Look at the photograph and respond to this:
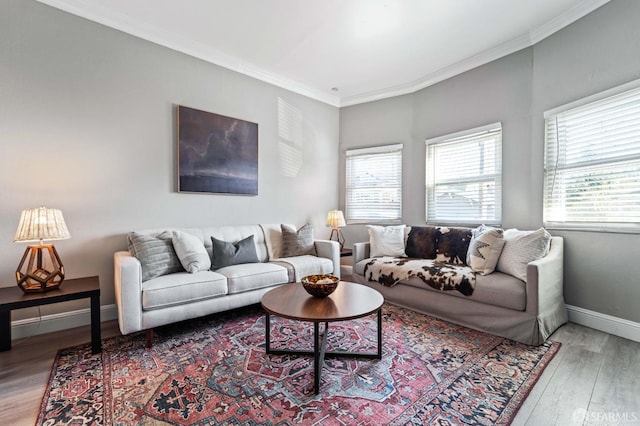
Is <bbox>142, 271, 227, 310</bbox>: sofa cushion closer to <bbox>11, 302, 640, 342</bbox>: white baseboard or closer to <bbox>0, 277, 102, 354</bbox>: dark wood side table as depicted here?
<bbox>0, 277, 102, 354</bbox>: dark wood side table

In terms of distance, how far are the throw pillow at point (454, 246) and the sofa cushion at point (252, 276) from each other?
1779mm

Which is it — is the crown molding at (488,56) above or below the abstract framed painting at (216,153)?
above

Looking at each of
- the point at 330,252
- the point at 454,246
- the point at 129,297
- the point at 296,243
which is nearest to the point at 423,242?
the point at 454,246

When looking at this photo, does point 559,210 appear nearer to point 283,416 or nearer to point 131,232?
point 283,416

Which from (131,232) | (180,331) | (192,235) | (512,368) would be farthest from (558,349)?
(131,232)

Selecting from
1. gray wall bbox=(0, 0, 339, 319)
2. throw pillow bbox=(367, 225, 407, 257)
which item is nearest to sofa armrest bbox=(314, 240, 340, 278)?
throw pillow bbox=(367, 225, 407, 257)

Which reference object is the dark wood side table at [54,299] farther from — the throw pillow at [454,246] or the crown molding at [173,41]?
the throw pillow at [454,246]

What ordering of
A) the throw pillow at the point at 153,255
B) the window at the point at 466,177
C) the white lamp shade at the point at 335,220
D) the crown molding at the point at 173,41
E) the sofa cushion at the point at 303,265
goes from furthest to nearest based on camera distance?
the white lamp shade at the point at 335,220 → the window at the point at 466,177 → the sofa cushion at the point at 303,265 → the crown molding at the point at 173,41 → the throw pillow at the point at 153,255

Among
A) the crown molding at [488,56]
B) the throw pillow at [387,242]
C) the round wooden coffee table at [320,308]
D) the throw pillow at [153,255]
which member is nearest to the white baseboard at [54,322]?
the throw pillow at [153,255]

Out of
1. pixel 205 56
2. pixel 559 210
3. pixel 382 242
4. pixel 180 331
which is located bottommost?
pixel 180 331

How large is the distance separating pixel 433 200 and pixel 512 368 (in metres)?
2.48

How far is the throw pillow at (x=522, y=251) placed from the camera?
2.55 metres

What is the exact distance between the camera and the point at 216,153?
138 inches

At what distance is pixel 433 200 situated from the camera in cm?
412
